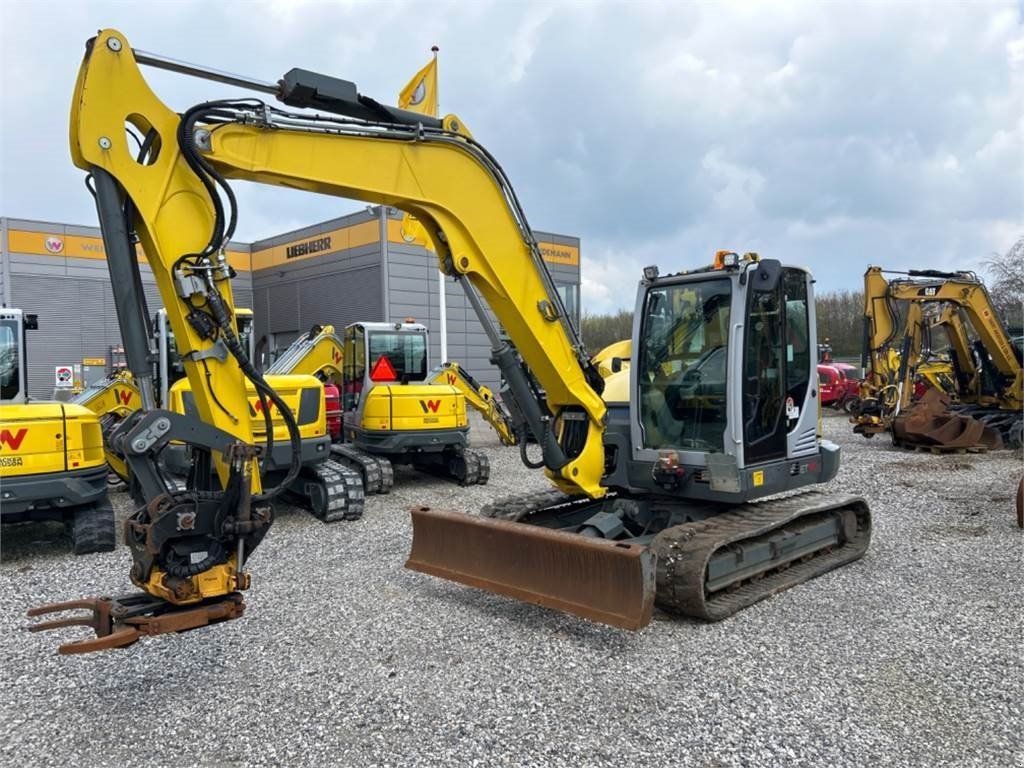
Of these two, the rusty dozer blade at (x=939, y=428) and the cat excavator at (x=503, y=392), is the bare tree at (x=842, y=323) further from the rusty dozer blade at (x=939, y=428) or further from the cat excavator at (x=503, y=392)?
the cat excavator at (x=503, y=392)

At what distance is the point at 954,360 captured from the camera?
15.6m

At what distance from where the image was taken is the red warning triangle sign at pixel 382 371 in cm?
1257

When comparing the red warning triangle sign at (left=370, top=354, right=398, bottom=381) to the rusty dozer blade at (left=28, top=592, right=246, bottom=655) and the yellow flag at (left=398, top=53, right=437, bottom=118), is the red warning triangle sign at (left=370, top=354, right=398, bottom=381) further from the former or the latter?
the rusty dozer blade at (left=28, top=592, right=246, bottom=655)

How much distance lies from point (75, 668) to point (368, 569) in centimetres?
242

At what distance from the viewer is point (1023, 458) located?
12922 mm

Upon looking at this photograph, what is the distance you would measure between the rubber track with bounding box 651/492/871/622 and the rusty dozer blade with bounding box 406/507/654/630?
0.43m

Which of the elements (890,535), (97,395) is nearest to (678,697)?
(890,535)

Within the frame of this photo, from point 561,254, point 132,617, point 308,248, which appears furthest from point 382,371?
point 561,254

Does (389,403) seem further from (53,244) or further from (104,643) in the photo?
(53,244)

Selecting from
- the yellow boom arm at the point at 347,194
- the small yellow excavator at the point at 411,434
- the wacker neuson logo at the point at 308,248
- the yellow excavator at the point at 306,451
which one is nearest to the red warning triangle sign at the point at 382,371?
the small yellow excavator at the point at 411,434

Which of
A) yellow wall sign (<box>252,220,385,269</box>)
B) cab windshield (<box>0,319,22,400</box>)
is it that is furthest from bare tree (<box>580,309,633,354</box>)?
cab windshield (<box>0,319,22,400</box>)

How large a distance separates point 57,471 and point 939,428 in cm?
1349

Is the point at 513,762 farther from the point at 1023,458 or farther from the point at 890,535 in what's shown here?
the point at 1023,458

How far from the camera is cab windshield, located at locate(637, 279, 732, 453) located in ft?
18.7
